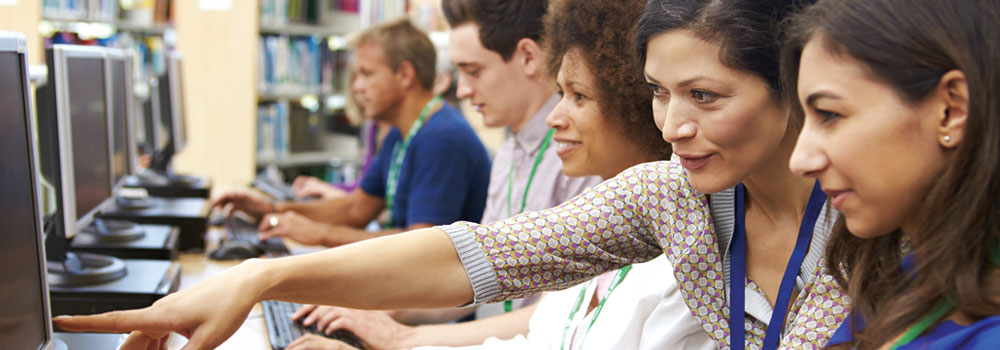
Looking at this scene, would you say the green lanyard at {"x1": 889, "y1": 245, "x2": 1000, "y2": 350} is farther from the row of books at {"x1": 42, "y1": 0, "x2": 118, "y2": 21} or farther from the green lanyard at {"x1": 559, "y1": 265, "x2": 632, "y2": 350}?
the row of books at {"x1": 42, "y1": 0, "x2": 118, "y2": 21}

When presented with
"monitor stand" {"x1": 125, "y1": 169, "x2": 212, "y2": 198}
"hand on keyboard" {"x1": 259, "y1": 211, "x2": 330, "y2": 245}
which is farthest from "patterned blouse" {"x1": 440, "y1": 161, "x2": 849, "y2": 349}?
"monitor stand" {"x1": 125, "y1": 169, "x2": 212, "y2": 198}

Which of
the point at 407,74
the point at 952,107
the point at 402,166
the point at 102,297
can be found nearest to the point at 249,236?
the point at 402,166

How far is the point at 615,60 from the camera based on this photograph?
1464mm

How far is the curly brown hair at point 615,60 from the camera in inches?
57.4

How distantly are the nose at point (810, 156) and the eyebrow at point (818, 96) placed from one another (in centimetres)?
2

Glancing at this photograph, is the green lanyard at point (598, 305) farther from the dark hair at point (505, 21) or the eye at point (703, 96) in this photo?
the dark hair at point (505, 21)

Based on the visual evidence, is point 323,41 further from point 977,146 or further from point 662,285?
point 977,146

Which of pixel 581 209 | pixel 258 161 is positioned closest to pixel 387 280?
pixel 581 209

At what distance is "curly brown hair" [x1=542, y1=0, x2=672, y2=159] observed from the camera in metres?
1.46

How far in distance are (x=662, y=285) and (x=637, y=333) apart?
2.9 inches

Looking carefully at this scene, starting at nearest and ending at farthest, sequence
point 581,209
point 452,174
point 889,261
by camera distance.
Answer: point 889,261 → point 581,209 → point 452,174

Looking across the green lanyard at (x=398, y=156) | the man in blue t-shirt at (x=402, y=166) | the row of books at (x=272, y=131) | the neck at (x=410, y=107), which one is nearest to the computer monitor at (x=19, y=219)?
the man in blue t-shirt at (x=402, y=166)

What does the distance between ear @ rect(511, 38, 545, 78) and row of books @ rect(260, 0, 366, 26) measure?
3.19 meters

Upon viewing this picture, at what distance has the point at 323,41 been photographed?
16.7 ft
